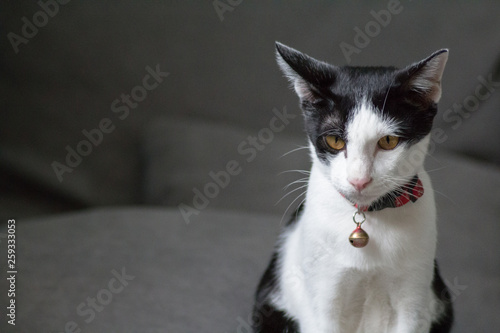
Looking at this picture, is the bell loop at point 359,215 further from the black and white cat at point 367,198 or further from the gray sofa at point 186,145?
the gray sofa at point 186,145

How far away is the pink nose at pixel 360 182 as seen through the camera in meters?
0.72

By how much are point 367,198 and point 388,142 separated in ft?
0.26

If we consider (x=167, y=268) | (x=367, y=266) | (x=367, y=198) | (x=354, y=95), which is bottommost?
(x=167, y=268)

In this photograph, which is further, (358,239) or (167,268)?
(167,268)

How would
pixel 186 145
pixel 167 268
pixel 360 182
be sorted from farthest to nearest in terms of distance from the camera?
1. pixel 186 145
2. pixel 167 268
3. pixel 360 182

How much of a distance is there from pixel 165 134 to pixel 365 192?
1.13 metres

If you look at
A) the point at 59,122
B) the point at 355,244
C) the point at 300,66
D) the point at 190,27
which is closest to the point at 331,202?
the point at 355,244

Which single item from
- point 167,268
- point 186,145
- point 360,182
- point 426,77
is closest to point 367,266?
point 360,182

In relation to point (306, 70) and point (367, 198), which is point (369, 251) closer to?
point (367, 198)

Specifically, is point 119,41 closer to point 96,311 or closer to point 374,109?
point 96,311

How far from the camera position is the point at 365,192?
0.73 meters

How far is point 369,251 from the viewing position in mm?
793

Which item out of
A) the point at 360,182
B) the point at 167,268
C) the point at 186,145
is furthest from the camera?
the point at 186,145

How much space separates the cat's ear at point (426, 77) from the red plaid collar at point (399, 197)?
12 cm
